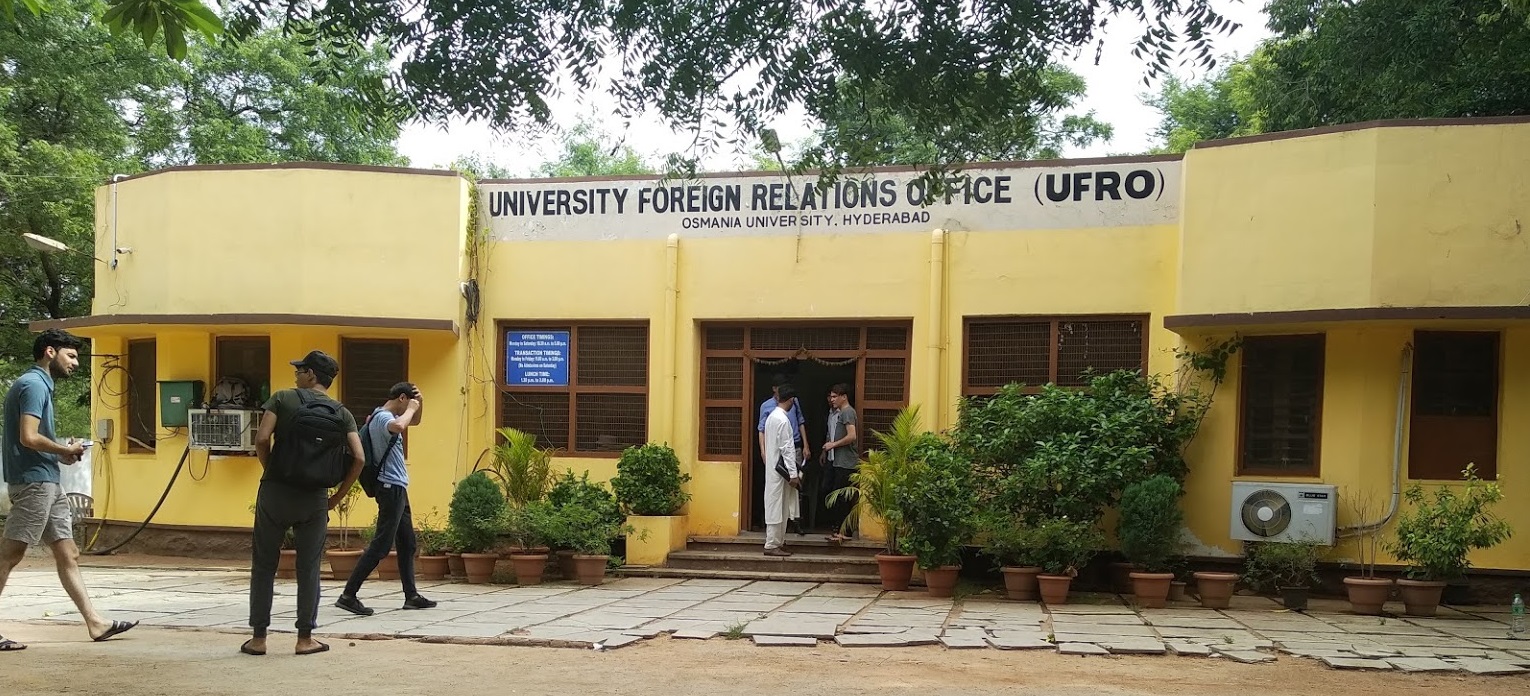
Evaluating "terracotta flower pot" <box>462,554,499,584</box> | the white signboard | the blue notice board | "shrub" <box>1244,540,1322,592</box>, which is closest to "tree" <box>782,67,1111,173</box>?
the white signboard

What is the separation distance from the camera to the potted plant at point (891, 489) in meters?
10.7

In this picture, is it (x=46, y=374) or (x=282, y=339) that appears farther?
(x=282, y=339)

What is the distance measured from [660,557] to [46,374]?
5.94 meters

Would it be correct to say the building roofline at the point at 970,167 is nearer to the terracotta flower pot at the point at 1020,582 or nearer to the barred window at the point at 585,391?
the barred window at the point at 585,391

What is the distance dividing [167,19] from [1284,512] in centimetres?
893

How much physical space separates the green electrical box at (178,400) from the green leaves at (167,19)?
29.5 ft

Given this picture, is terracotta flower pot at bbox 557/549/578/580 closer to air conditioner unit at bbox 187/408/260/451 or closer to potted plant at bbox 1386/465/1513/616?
air conditioner unit at bbox 187/408/260/451

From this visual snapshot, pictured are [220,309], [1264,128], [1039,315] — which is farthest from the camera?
[1264,128]

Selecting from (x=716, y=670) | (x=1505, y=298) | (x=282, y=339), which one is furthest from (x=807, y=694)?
(x=282, y=339)

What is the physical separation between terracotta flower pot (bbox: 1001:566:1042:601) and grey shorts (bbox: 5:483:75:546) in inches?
257

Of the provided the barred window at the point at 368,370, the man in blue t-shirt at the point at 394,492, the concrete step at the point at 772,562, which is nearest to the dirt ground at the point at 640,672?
the man in blue t-shirt at the point at 394,492

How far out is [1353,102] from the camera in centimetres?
1441

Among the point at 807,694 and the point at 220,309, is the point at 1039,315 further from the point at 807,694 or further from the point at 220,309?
the point at 220,309

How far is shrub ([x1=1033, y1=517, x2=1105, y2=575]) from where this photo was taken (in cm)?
998
